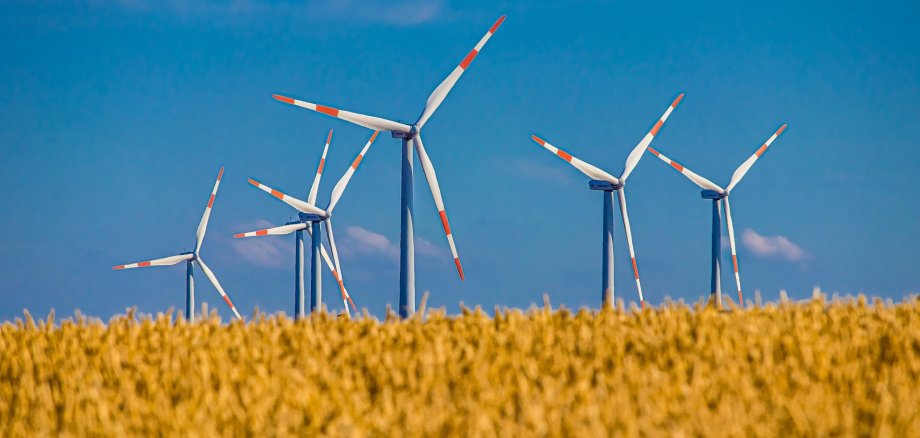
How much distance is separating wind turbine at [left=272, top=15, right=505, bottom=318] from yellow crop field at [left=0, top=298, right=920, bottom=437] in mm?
11170

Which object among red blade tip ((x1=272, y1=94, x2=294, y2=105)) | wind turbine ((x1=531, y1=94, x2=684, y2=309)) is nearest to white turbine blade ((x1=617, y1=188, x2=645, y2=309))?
wind turbine ((x1=531, y1=94, x2=684, y2=309))

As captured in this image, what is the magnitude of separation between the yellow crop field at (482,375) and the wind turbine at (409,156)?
440 inches

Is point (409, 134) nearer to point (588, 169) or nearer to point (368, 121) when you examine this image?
point (368, 121)

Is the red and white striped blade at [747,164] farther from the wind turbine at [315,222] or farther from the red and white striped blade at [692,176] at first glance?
the wind turbine at [315,222]

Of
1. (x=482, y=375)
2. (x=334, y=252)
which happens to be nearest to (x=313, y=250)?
(x=334, y=252)

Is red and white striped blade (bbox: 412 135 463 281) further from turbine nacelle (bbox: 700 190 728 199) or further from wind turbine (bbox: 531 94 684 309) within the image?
turbine nacelle (bbox: 700 190 728 199)

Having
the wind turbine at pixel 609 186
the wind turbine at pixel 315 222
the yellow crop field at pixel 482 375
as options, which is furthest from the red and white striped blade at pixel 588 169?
the yellow crop field at pixel 482 375

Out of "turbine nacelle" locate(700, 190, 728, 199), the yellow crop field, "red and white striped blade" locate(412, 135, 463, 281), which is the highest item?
"turbine nacelle" locate(700, 190, 728, 199)

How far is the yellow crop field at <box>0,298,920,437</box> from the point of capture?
32.4ft

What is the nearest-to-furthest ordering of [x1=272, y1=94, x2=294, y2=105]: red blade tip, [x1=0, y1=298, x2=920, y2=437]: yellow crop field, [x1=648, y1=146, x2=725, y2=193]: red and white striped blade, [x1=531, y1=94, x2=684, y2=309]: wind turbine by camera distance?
[x1=0, y1=298, x2=920, y2=437]: yellow crop field < [x1=272, y1=94, x2=294, y2=105]: red blade tip < [x1=531, y1=94, x2=684, y2=309]: wind turbine < [x1=648, y1=146, x2=725, y2=193]: red and white striped blade

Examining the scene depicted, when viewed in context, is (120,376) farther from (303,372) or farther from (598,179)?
(598,179)

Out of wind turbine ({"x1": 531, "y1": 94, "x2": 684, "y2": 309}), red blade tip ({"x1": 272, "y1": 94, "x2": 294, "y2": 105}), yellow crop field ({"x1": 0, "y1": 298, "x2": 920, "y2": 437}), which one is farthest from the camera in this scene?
wind turbine ({"x1": 531, "y1": 94, "x2": 684, "y2": 309})

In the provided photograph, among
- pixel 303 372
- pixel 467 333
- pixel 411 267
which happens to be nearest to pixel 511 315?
pixel 467 333

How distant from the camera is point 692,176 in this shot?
45469mm
